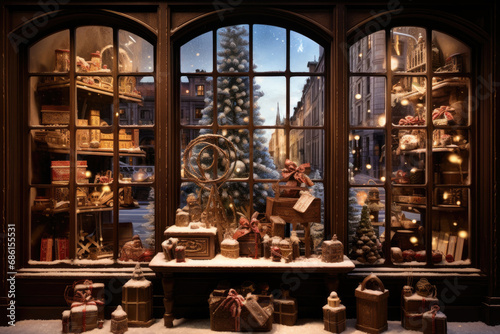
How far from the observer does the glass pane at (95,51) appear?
3842 millimetres

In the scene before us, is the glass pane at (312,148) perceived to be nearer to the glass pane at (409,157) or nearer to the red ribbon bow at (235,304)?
the glass pane at (409,157)

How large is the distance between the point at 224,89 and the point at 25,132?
7.06 feet

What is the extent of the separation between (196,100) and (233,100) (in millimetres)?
415

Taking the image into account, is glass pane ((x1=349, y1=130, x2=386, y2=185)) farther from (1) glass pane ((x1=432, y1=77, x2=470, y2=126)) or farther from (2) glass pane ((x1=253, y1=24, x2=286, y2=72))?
(2) glass pane ((x1=253, y1=24, x2=286, y2=72))

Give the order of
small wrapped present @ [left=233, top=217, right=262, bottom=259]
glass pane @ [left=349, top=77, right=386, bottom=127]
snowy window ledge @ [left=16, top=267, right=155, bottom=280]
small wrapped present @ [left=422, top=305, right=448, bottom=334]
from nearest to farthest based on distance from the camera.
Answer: small wrapped present @ [left=422, top=305, right=448, bottom=334] < small wrapped present @ [left=233, top=217, right=262, bottom=259] < snowy window ledge @ [left=16, top=267, right=155, bottom=280] < glass pane @ [left=349, top=77, right=386, bottom=127]

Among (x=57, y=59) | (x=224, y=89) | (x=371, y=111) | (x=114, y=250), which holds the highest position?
(x=57, y=59)

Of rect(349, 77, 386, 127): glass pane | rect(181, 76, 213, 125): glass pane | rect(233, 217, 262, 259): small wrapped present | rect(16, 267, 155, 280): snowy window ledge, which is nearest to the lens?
rect(233, 217, 262, 259): small wrapped present

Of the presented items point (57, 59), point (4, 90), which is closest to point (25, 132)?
point (4, 90)

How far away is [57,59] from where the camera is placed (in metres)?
3.85

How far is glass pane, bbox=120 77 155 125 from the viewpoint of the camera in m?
3.80

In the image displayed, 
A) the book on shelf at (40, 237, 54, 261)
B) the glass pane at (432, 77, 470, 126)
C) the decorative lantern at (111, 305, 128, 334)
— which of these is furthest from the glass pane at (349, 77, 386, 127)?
the book on shelf at (40, 237, 54, 261)

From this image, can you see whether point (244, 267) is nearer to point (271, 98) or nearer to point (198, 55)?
point (271, 98)

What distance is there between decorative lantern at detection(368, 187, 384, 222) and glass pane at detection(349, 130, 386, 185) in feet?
0.38

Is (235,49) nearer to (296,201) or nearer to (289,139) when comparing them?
(289,139)
